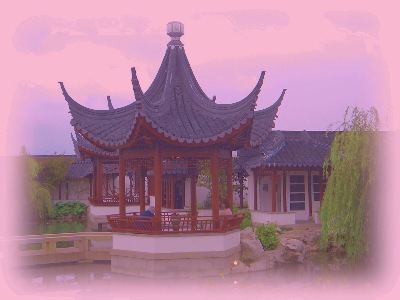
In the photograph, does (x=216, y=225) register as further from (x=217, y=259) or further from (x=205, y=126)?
(x=205, y=126)

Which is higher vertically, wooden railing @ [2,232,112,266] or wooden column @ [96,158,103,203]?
wooden column @ [96,158,103,203]

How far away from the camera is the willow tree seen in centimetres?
1077

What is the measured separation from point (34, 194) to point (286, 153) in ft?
43.2

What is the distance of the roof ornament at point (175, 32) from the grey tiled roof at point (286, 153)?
5986 mm

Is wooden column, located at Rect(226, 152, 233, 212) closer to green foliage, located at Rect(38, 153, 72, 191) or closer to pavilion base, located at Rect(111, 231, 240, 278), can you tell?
pavilion base, located at Rect(111, 231, 240, 278)

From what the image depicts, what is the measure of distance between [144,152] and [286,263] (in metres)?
4.89

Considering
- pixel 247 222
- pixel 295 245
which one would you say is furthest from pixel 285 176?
pixel 295 245

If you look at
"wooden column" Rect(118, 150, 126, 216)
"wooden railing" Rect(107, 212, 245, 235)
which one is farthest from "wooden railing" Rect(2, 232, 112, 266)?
"wooden railing" Rect(107, 212, 245, 235)

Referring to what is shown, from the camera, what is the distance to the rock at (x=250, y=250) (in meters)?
12.8

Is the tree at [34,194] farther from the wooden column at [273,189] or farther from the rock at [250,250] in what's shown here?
the rock at [250,250]

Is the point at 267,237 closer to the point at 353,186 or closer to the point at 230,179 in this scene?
the point at 230,179

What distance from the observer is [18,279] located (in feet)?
40.3

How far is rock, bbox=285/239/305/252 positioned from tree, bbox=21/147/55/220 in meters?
14.9

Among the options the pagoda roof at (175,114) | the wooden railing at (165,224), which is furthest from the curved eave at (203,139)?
the wooden railing at (165,224)
